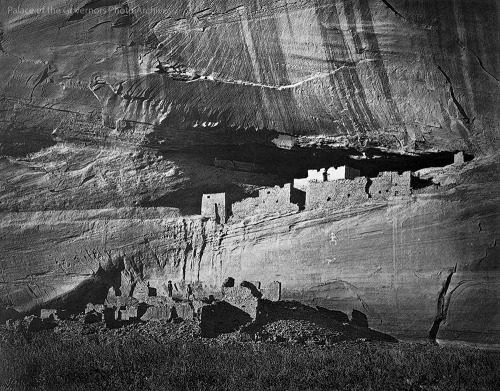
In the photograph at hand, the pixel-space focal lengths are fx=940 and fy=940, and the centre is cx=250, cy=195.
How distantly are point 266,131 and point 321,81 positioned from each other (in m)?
1.37

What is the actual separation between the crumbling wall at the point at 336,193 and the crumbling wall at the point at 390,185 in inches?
5.0

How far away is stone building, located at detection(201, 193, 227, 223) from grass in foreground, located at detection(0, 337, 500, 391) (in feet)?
8.20

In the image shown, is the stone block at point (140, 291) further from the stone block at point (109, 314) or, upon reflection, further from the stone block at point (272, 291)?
the stone block at point (272, 291)

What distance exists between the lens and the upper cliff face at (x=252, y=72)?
1086cm

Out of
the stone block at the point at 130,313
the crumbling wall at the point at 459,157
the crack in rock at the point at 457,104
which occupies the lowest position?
the stone block at the point at 130,313

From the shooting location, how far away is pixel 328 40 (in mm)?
11086

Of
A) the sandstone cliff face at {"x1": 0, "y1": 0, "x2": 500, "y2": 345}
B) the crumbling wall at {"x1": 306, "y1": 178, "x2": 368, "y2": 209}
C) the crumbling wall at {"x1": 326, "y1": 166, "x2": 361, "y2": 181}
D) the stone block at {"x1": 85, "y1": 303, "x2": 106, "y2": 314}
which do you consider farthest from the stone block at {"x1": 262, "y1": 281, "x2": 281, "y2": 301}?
the stone block at {"x1": 85, "y1": 303, "x2": 106, "y2": 314}

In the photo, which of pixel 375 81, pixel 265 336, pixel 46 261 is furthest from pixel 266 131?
pixel 46 261

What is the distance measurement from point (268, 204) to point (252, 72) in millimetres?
2025

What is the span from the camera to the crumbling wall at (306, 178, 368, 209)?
38.8ft

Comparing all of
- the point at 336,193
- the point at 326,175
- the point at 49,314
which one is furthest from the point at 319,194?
the point at 49,314

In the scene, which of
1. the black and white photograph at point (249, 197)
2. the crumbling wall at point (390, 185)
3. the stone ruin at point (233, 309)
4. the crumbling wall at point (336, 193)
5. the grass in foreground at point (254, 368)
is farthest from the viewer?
the crumbling wall at point (336, 193)

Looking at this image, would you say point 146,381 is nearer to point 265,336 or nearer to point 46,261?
point 265,336

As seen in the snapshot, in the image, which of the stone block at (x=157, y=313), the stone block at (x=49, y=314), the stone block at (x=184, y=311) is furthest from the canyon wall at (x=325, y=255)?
the stone block at (x=157, y=313)
